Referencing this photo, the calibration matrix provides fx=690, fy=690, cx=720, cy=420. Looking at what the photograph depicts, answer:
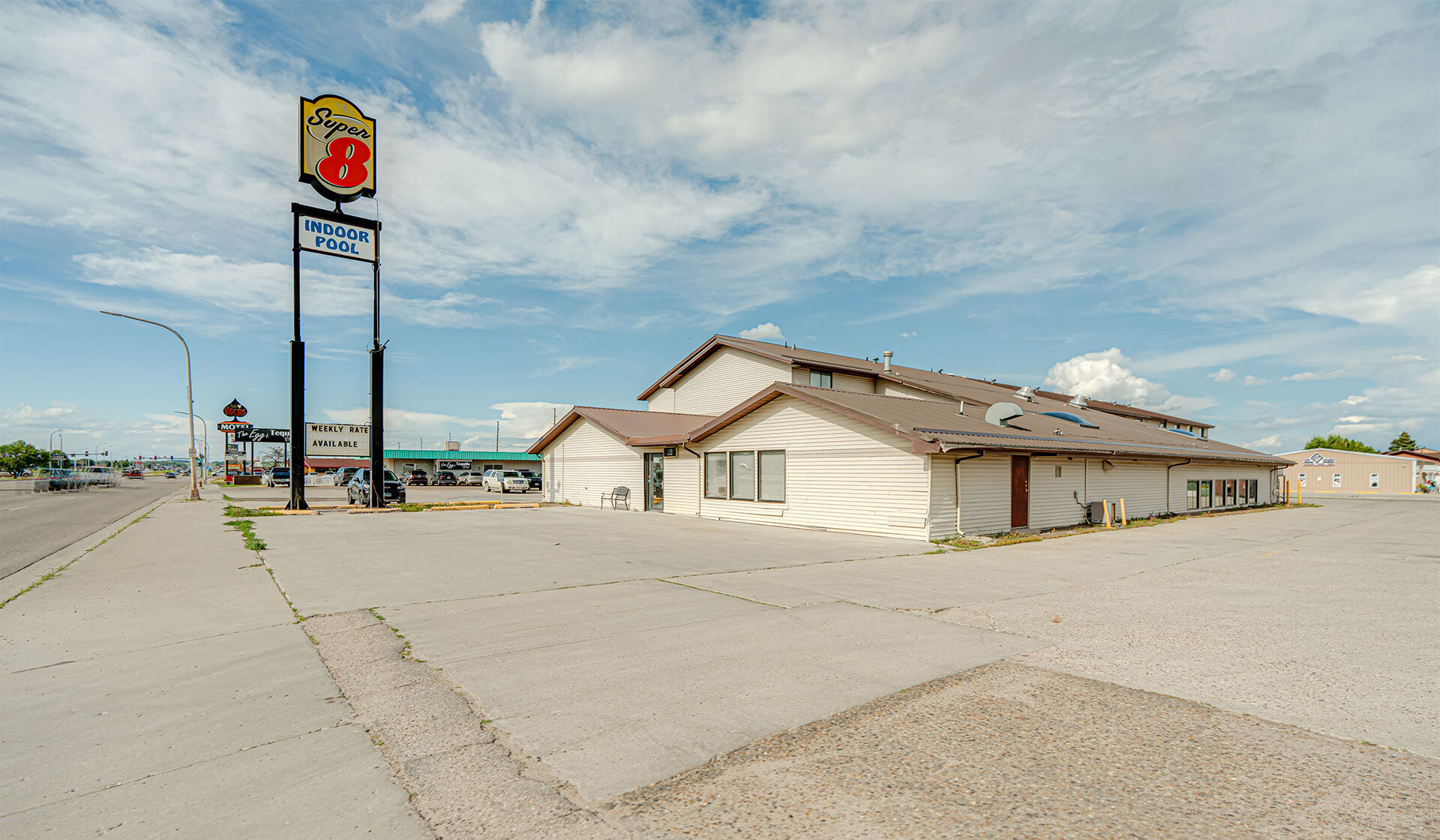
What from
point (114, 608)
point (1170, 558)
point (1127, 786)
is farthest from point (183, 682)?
point (1170, 558)

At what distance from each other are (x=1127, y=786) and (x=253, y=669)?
21.0ft

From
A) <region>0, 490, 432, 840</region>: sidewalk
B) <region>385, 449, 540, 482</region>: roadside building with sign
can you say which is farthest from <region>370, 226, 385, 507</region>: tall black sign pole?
<region>385, 449, 540, 482</region>: roadside building with sign

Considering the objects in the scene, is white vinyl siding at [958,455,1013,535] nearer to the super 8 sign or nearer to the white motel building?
the white motel building

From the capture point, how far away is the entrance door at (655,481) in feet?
85.9

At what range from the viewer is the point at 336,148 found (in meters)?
24.2

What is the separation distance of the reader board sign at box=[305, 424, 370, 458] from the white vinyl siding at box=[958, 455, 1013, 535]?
22.2 metres

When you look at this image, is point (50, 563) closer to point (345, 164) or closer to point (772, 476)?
point (772, 476)

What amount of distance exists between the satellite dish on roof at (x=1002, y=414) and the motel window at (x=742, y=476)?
23.3ft

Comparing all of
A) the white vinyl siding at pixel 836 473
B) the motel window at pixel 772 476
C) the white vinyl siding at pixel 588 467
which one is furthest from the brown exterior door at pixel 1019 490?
the white vinyl siding at pixel 588 467

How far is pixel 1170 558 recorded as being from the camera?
13.7 metres

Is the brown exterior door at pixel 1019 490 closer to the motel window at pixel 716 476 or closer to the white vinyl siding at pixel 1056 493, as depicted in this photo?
the white vinyl siding at pixel 1056 493

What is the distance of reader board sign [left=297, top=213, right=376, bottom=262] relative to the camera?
949 inches

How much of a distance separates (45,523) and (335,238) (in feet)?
39.7

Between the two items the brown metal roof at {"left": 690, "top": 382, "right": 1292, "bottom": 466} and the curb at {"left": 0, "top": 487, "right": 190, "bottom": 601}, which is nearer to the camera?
the curb at {"left": 0, "top": 487, "right": 190, "bottom": 601}
